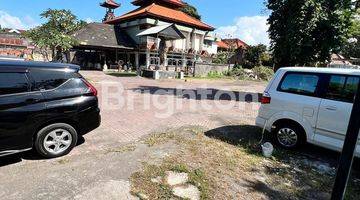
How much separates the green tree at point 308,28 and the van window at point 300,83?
25.8 feet

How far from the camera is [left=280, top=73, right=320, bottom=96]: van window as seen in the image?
20.1 feet

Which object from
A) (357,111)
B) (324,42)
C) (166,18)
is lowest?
(357,111)

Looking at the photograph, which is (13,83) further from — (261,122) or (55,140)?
(261,122)

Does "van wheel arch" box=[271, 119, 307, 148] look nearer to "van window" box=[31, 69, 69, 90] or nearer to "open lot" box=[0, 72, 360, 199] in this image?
"open lot" box=[0, 72, 360, 199]

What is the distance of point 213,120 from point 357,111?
652cm

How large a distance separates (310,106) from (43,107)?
5361mm

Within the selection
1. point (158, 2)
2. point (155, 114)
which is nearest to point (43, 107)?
point (155, 114)

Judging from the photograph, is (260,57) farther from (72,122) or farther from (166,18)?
(72,122)

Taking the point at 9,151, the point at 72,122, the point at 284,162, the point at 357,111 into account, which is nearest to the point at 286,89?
the point at 284,162

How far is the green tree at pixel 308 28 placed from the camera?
42.7 ft

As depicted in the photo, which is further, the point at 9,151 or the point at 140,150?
the point at 140,150

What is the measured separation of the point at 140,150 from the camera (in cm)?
604

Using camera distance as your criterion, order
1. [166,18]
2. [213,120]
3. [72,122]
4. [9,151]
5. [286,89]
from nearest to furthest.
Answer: [9,151] → [72,122] → [286,89] → [213,120] → [166,18]

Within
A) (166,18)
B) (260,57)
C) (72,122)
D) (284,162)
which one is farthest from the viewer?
(260,57)
